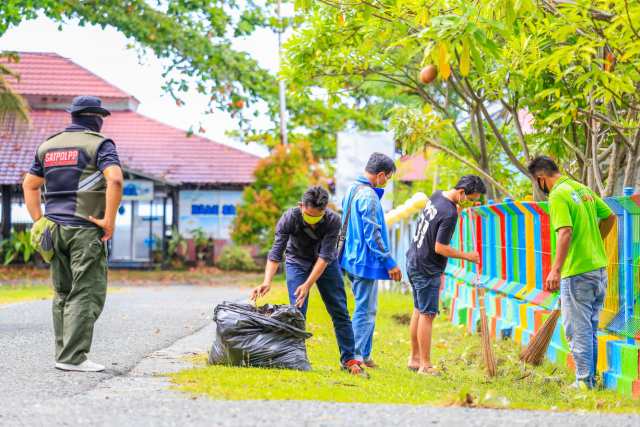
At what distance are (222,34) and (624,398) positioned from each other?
764 inches

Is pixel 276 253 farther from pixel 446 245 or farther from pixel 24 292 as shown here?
pixel 24 292

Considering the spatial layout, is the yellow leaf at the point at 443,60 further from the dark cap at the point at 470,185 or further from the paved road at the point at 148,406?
the dark cap at the point at 470,185

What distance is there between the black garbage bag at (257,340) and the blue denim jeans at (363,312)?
3.25 feet

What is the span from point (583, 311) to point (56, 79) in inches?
1309

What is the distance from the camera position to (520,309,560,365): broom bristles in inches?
368

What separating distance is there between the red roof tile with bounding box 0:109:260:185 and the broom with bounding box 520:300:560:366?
25.3 meters

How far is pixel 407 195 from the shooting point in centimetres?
2884

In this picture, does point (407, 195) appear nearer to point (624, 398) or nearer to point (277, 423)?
point (624, 398)

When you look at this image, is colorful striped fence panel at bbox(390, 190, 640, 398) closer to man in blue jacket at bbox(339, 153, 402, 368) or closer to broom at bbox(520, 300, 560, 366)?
broom at bbox(520, 300, 560, 366)

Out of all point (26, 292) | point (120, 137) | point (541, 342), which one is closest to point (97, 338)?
point (541, 342)

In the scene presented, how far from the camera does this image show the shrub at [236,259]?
33750 mm

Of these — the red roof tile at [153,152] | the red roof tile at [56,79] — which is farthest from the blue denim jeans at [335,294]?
the red roof tile at [56,79]

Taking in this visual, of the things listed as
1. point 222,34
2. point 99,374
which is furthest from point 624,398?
point 222,34

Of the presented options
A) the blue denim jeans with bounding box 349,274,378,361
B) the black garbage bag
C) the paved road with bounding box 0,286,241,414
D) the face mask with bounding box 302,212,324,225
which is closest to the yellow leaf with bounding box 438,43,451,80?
the face mask with bounding box 302,212,324,225
